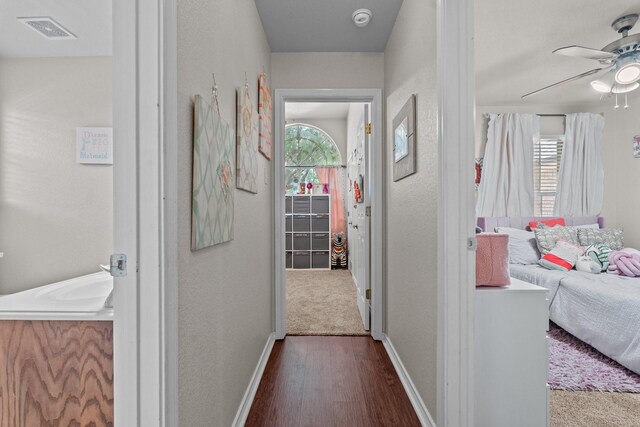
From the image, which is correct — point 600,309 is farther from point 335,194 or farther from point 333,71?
point 335,194

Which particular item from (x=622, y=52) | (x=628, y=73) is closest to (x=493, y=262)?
(x=628, y=73)

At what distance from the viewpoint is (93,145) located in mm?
1681

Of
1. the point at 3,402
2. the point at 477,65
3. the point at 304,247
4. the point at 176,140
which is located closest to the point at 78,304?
the point at 3,402

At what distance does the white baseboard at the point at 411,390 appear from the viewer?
1.58 meters

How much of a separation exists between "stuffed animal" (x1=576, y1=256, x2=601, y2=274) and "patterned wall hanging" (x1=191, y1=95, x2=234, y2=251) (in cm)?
333

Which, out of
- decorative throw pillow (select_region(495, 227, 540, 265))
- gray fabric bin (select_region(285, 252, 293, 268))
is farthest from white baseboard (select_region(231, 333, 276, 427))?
gray fabric bin (select_region(285, 252, 293, 268))

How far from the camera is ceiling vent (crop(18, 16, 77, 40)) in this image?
1.58 m

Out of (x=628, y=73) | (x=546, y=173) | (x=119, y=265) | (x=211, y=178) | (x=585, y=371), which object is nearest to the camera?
(x=119, y=265)

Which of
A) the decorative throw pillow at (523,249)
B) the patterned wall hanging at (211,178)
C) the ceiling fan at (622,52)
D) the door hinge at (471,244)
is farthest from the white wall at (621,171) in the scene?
the patterned wall hanging at (211,178)

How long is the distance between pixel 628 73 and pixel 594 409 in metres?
2.35

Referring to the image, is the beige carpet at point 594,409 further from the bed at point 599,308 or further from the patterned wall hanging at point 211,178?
the patterned wall hanging at point 211,178

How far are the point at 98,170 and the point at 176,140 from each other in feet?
3.61

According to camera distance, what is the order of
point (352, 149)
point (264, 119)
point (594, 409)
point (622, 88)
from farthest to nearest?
point (352, 149) → point (622, 88) → point (264, 119) → point (594, 409)

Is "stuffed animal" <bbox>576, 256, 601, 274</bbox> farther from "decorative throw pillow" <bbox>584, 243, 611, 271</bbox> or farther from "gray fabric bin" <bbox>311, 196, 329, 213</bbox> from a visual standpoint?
"gray fabric bin" <bbox>311, 196, 329, 213</bbox>
